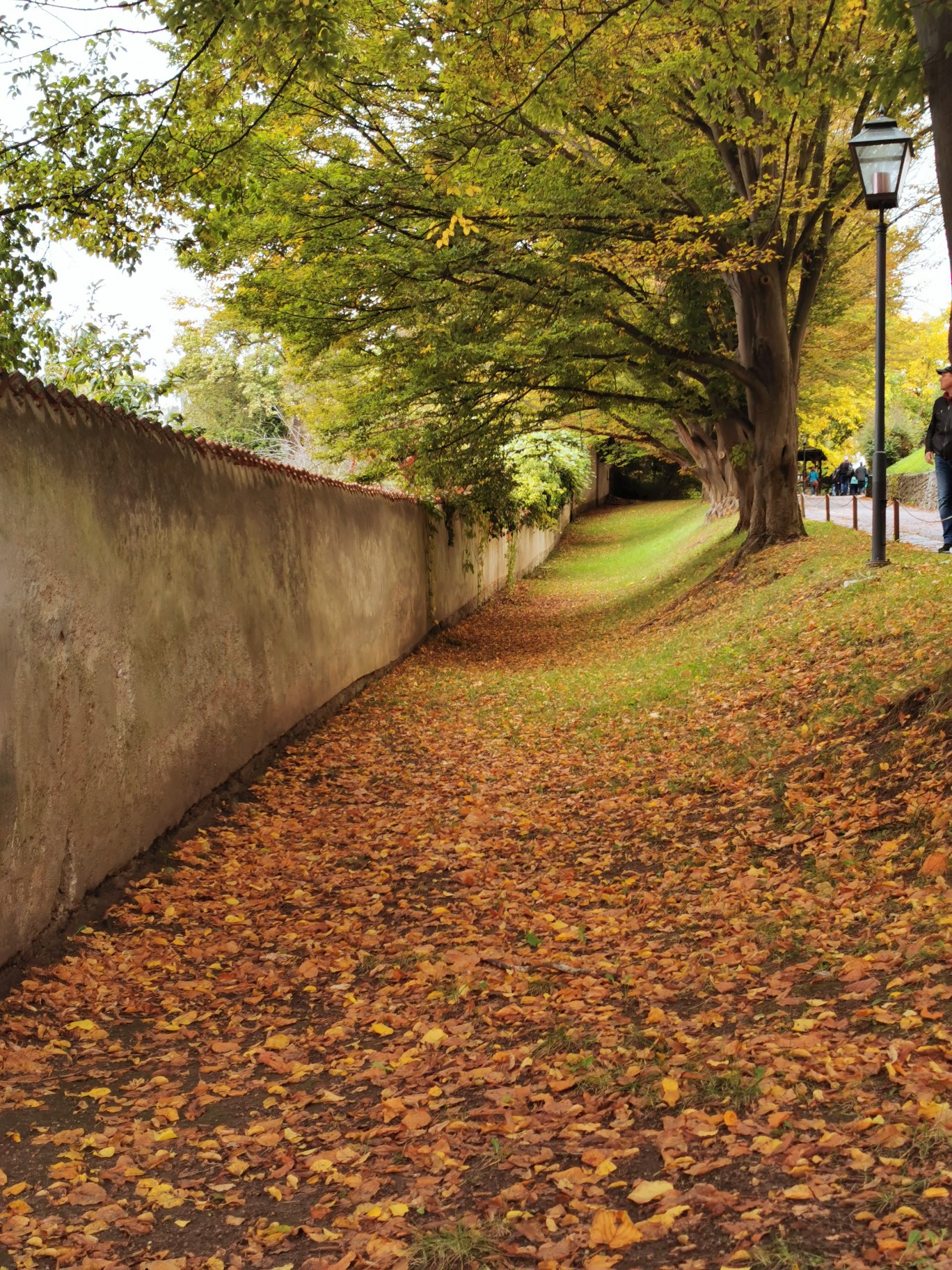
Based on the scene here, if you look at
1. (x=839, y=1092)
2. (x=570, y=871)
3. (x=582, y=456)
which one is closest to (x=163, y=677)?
(x=570, y=871)

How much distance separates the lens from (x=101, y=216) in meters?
8.16

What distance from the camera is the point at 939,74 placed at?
545 cm

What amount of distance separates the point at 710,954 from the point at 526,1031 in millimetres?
949

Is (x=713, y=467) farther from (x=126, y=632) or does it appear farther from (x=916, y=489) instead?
(x=126, y=632)

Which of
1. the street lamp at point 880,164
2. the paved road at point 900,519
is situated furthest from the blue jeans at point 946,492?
the paved road at point 900,519

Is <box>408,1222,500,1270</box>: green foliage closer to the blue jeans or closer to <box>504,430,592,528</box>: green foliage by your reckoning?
the blue jeans

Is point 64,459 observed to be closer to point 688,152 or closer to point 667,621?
point 688,152

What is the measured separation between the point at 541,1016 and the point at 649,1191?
146 centimetres

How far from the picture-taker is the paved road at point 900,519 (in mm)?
17891

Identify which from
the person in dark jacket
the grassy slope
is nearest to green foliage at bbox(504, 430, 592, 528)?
the person in dark jacket

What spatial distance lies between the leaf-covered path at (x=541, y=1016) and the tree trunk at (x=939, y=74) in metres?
2.80

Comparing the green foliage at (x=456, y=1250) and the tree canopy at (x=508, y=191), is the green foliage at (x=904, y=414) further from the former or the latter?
the green foliage at (x=456, y=1250)

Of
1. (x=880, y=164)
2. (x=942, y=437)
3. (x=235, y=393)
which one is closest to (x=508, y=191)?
(x=880, y=164)

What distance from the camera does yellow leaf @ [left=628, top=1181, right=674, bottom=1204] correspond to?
116 inches
